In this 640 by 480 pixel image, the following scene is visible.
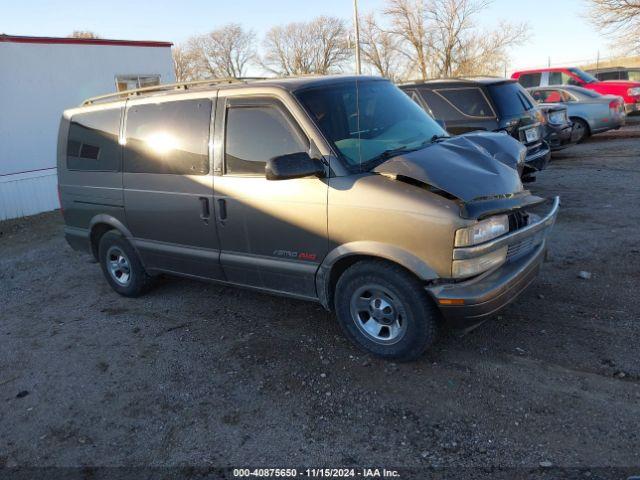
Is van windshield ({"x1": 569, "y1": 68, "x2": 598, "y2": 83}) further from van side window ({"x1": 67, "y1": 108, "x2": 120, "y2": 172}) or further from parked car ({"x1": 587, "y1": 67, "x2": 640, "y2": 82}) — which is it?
van side window ({"x1": 67, "y1": 108, "x2": 120, "y2": 172})

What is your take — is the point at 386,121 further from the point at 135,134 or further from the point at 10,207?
the point at 10,207

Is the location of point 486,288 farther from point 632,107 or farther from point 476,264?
point 632,107

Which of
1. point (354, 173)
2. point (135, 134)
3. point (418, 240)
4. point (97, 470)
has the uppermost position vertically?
point (135, 134)

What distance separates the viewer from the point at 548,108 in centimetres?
1016

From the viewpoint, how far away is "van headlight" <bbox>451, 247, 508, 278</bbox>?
330 centimetres

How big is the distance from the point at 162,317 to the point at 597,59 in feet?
131

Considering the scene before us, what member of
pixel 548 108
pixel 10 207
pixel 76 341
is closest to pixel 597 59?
pixel 548 108

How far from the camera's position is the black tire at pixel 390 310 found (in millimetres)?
3488

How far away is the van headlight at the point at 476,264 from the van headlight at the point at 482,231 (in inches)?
4.1

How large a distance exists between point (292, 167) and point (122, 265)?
280cm

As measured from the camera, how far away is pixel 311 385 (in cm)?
360

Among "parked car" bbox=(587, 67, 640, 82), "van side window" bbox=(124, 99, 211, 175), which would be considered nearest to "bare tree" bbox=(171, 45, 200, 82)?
"parked car" bbox=(587, 67, 640, 82)

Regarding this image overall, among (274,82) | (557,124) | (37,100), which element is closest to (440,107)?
(557,124)

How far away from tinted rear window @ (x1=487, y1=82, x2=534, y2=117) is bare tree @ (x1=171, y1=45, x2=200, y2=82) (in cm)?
4887
